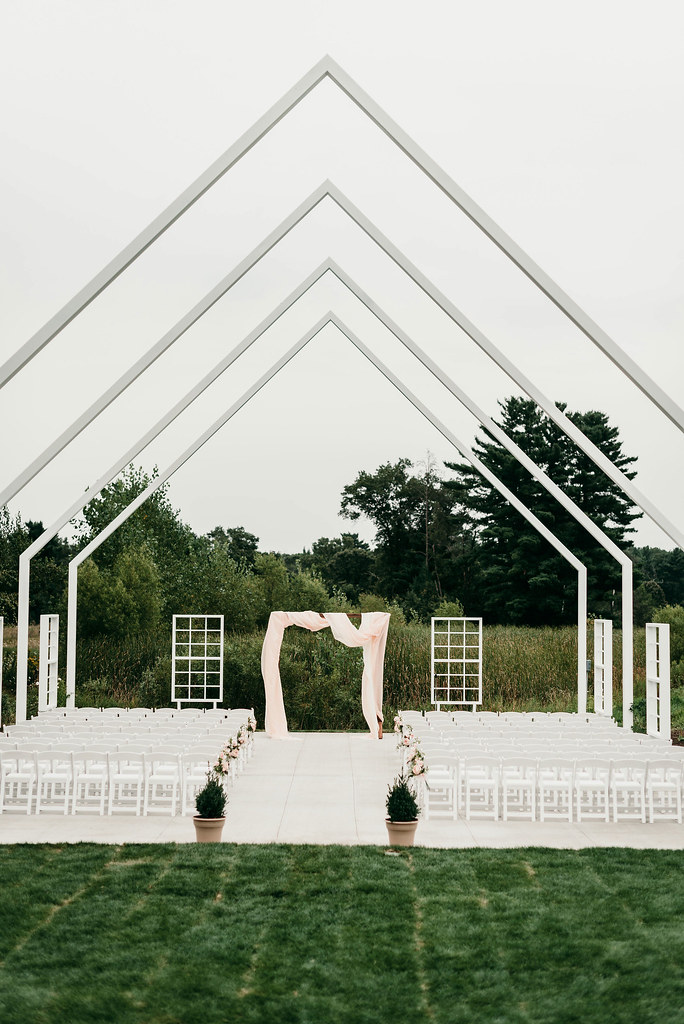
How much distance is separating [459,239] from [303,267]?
756 cm

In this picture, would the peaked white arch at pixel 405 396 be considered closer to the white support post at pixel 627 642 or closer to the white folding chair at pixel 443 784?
the white support post at pixel 627 642

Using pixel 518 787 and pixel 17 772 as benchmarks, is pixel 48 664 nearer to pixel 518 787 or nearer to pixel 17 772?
pixel 17 772

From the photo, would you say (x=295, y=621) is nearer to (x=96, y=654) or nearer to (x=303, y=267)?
(x=96, y=654)

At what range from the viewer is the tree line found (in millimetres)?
32938

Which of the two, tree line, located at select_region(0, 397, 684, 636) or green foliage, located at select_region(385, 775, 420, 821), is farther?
tree line, located at select_region(0, 397, 684, 636)

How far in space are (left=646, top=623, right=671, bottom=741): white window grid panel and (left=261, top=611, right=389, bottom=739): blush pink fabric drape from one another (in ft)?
A: 16.8

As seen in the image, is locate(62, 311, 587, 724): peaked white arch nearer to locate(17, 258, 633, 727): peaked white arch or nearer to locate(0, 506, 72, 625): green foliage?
locate(17, 258, 633, 727): peaked white arch

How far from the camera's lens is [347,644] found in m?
20.3

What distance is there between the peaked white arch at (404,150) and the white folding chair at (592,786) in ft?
12.4

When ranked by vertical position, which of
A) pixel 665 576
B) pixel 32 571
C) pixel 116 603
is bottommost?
pixel 116 603

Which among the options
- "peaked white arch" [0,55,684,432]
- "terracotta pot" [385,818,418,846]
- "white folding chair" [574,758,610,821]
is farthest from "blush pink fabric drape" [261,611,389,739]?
"terracotta pot" [385,818,418,846]

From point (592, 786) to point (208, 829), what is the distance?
169 inches

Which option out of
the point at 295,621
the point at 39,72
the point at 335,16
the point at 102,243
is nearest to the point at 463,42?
the point at 335,16

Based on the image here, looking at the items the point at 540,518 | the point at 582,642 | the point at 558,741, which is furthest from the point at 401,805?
the point at 540,518
